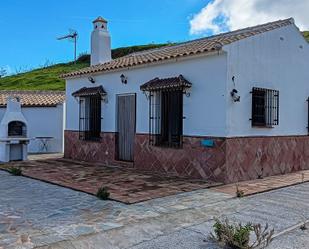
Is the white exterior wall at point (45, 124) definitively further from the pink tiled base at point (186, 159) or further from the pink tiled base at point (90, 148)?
the pink tiled base at point (186, 159)

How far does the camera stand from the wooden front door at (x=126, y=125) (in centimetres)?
1373

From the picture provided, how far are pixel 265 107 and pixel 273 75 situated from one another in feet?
3.49

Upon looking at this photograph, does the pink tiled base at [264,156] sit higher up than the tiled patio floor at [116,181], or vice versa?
the pink tiled base at [264,156]

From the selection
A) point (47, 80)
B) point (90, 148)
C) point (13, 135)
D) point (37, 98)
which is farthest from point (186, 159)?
point (47, 80)

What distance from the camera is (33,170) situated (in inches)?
505

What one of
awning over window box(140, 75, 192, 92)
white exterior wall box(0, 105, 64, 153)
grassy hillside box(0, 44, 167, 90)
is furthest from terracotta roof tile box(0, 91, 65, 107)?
grassy hillside box(0, 44, 167, 90)

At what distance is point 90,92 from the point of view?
49.3 feet

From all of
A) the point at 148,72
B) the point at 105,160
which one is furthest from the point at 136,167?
the point at 148,72

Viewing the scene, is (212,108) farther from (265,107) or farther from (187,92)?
(265,107)

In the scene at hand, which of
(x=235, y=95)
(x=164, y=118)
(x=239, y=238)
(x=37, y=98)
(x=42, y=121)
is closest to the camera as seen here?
(x=239, y=238)

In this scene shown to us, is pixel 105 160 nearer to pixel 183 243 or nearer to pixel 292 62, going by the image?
pixel 292 62

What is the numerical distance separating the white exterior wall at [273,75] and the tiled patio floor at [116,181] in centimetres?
216

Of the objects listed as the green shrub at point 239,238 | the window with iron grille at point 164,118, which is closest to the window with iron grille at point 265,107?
the window with iron grille at point 164,118

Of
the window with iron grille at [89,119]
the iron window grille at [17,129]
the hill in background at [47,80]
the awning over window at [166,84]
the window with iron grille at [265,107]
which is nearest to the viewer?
the awning over window at [166,84]
